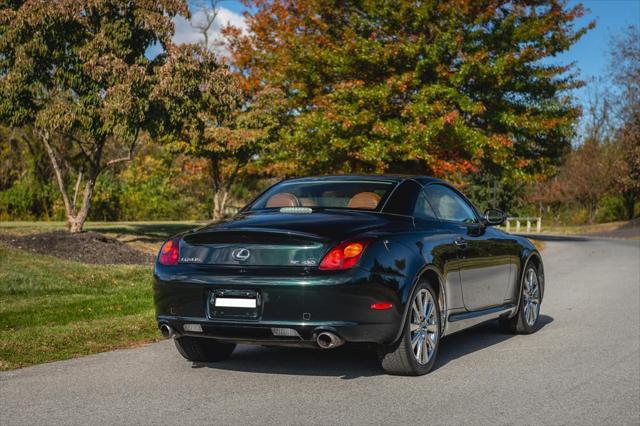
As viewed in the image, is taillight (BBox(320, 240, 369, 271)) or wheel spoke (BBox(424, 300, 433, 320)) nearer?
taillight (BBox(320, 240, 369, 271))

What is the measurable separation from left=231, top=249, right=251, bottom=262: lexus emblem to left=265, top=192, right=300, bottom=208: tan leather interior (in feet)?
3.79

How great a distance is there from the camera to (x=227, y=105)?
19.0m

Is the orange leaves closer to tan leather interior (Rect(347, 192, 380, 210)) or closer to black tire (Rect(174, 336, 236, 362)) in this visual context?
tan leather interior (Rect(347, 192, 380, 210))

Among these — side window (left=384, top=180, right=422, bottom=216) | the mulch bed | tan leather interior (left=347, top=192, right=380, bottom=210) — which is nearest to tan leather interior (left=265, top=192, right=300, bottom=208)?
tan leather interior (left=347, top=192, right=380, bottom=210)

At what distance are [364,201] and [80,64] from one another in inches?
492

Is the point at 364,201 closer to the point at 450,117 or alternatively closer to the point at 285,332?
the point at 285,332

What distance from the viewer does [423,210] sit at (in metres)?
7.36

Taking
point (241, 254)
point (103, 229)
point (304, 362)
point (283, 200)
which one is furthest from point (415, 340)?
point (103, 229)

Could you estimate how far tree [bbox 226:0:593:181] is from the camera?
25.0 m

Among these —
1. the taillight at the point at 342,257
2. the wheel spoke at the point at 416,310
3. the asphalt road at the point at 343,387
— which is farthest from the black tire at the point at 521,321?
the taillight at the point at 342,257

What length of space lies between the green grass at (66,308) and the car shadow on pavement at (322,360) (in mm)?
1349

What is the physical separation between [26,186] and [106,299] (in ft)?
83.5

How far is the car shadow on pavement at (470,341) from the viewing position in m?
7.71

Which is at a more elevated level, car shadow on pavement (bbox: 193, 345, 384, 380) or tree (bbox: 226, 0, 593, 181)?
tree (bbox: 226, 0, 593, 181)
